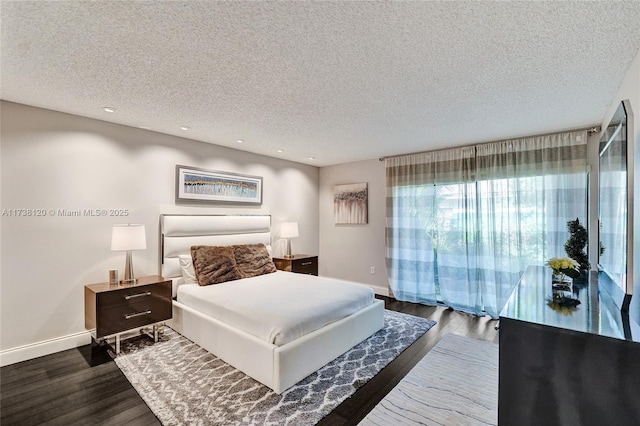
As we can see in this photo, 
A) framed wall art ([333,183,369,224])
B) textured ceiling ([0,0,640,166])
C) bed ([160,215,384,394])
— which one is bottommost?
bed ([160,215,384,394])

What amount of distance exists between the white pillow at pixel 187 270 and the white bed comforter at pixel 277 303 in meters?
0.12

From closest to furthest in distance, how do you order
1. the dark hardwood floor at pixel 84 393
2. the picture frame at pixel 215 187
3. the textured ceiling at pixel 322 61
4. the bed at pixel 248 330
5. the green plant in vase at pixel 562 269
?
the textured ceiling at pixel 322 61, the dark hardwood floor at pixel 84 393, the green plant in vase at pixel 562 269, the bed at pixel 248 330, the picture frame at pixel 215 187

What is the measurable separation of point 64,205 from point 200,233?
1.47 metres

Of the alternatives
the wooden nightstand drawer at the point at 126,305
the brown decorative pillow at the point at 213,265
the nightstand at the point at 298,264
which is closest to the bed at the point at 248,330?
the brown decorative pillow at the point at 213,265

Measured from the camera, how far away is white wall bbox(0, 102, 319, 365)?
2699 millimetres

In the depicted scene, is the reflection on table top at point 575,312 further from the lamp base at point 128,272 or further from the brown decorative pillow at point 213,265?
the lamp base at point 128,272

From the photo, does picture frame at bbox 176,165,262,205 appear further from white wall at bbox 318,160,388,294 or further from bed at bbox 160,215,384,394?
white wall at bbox 318,160,388,294

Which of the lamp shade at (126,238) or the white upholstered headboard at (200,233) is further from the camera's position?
the white upholstered headboard at (200,233)

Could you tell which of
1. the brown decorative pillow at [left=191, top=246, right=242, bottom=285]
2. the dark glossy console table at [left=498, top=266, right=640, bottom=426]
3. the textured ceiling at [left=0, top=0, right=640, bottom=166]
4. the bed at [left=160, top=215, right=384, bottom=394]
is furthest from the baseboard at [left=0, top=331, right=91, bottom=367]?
the dark glossy console table at [left=498, top=266, right=640, bottom=426]

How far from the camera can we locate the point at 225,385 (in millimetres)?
2355

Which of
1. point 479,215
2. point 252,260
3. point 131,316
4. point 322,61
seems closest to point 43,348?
point 131,316

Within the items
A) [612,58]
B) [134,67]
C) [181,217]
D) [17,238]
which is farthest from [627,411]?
[17,238]

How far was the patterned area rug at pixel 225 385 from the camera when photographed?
201 centimetres

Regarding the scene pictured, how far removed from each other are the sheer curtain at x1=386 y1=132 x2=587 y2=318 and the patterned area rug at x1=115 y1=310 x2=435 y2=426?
1508 mm
